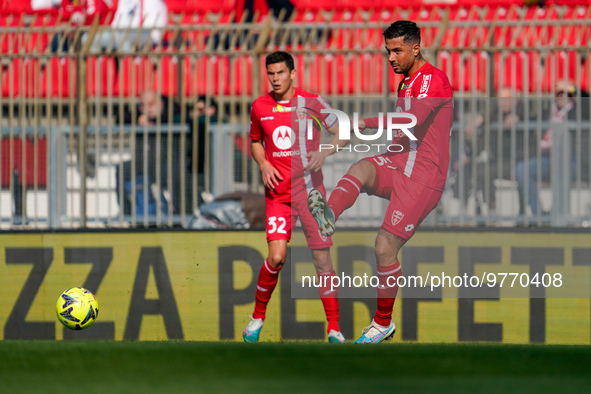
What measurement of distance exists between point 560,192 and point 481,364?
117 inches

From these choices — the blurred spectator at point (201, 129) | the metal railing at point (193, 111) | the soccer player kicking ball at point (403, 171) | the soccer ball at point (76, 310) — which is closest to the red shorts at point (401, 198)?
the soccer player kicking ball at point (403, 171)

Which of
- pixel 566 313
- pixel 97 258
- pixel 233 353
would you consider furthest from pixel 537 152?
pixel 97 258

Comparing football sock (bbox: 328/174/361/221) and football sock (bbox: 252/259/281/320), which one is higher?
football sock (bbox: 328/174/361/221)

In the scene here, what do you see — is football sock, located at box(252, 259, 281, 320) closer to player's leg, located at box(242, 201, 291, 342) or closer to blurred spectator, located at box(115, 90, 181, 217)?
player's leg, located at box(242, 201, 291, 342)

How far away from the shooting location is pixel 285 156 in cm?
711

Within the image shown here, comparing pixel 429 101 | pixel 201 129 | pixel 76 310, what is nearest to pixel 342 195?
pixel 429 101

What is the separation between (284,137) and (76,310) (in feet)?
7.58

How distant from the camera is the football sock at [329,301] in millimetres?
7465

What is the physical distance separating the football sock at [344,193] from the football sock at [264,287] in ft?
2.40

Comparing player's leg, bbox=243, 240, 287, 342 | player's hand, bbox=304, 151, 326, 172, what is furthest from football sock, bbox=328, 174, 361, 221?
player's leg, bbox=243, 240, 287, 342

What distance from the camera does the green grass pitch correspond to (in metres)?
4.93

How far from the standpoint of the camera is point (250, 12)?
1310 cm

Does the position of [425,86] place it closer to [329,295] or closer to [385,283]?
[385,283]

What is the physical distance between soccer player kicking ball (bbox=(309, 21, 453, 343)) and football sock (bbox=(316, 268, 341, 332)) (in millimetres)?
443
